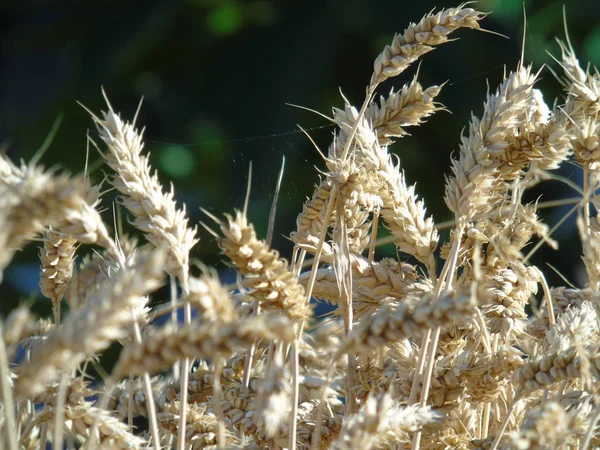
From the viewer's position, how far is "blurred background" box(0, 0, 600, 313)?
110 inches

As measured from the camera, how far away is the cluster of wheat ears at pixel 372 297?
0.38 meters

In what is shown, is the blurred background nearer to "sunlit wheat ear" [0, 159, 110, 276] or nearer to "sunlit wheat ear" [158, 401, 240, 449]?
"sunlit wheat ear" [158, 401, 240, 449]

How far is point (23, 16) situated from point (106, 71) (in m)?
0.78

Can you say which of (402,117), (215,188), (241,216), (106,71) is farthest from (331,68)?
(241,216)

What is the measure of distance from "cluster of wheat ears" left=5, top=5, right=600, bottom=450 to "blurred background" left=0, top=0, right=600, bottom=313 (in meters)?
2.08

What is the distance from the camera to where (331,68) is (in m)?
3.15

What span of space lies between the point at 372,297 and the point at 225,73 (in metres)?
2.70

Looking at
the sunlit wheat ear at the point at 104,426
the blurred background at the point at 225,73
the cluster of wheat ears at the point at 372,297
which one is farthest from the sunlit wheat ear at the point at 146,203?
the blurred background at the point at 225,73

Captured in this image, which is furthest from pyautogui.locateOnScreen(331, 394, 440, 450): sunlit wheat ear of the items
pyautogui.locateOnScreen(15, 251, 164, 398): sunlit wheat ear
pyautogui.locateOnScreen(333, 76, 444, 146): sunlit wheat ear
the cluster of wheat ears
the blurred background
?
the blurred background

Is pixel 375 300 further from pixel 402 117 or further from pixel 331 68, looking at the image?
pixel 331 68

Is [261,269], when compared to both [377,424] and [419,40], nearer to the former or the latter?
[377,424]

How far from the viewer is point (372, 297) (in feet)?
1.95

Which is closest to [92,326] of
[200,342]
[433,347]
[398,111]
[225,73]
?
[200,342]

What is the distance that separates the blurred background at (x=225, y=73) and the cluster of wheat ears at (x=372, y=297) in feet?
6.83
